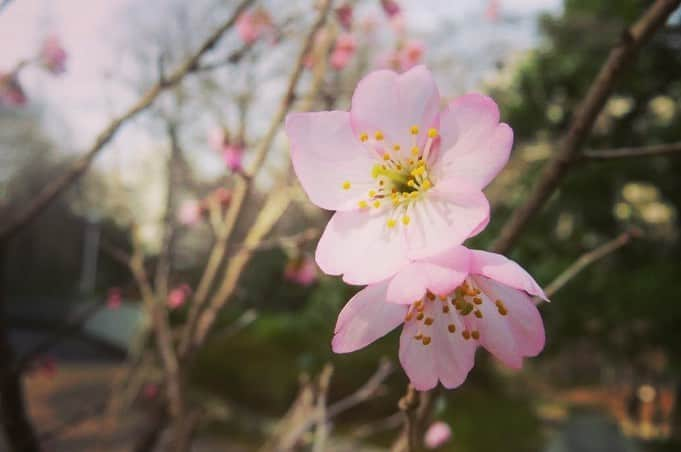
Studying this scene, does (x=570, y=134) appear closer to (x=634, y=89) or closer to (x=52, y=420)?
(x=634, y=89)

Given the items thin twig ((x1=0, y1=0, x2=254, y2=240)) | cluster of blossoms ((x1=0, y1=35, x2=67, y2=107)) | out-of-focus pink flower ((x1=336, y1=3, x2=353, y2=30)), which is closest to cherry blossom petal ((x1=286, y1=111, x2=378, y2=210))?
thin twig ((x1=0, y1=0, x2=254, y2=240))

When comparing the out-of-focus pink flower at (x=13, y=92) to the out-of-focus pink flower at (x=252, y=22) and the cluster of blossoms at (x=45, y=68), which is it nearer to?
the cluster of blossoms at (x=45, y=68)

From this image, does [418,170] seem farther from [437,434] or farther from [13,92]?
[13,92]

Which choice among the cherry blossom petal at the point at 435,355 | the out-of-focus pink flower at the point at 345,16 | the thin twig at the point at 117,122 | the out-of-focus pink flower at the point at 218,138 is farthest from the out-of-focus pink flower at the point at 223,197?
the cherry blossom petal at the point at 435,355

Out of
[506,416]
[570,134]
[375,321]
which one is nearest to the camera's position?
[375,321]

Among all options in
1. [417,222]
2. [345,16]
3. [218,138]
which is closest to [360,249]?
[417,222]

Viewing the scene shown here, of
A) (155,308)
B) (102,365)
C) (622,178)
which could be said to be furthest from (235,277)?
(102,365)
